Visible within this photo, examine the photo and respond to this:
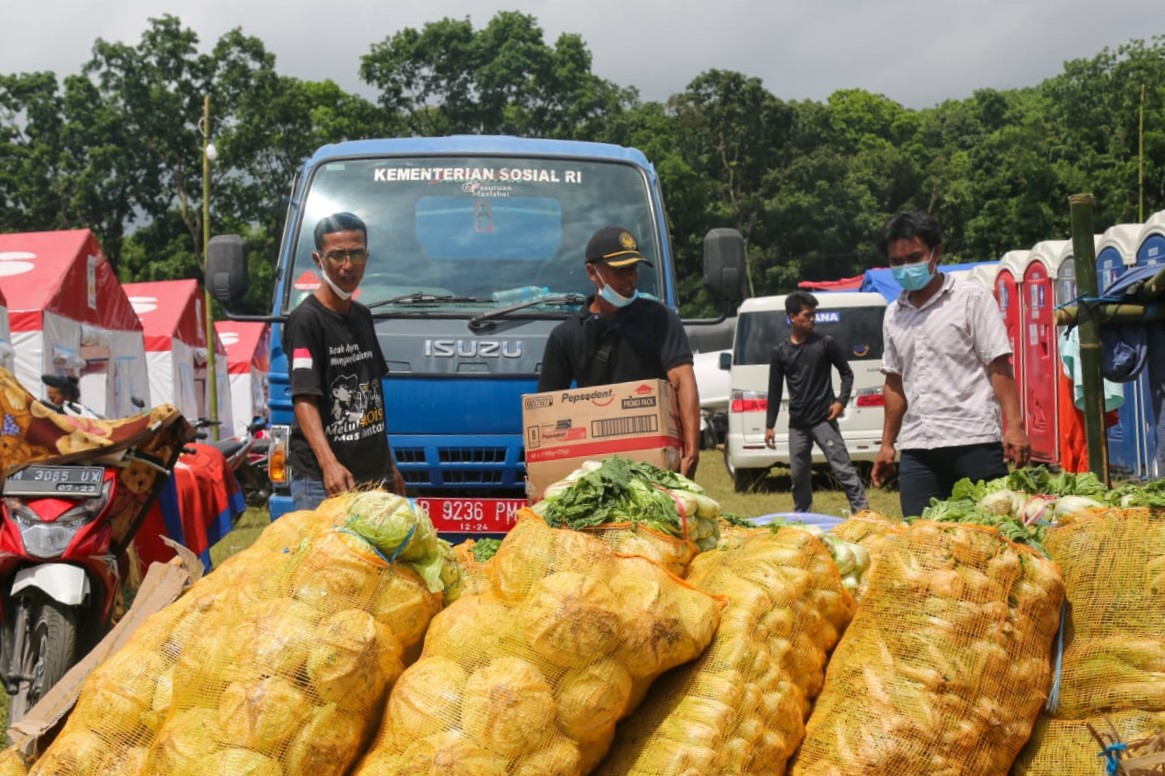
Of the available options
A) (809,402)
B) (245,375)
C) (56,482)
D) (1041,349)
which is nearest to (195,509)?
(56,482)

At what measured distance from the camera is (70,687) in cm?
347

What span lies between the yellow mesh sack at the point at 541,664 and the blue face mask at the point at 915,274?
310 centimetres

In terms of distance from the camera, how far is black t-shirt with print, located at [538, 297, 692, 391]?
5.61 metres

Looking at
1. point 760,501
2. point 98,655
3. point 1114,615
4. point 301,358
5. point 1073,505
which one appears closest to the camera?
point 1114,615

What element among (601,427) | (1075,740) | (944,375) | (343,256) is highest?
(343,256)

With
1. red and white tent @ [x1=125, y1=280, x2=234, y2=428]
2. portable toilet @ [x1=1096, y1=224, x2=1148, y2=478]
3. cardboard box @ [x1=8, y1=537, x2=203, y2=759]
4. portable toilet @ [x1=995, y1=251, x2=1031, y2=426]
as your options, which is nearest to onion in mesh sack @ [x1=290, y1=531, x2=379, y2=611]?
cardboard box @ [x1=8, y1=537, x2=203, y2=759]

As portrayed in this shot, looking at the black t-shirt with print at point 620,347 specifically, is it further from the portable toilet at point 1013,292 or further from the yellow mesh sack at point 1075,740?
the portable toilet at point 1013,292

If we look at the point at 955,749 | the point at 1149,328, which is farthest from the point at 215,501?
the point at 1149,328

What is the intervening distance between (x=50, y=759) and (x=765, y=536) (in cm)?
197

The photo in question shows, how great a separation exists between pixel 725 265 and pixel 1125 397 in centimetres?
755

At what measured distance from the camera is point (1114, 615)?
3.24 m

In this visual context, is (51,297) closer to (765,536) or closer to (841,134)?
(765,536)

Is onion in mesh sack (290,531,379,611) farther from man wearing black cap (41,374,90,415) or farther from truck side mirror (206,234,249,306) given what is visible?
man wearing black cap (41,374,90,415)

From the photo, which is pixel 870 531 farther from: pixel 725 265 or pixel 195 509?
pixel 195 509
